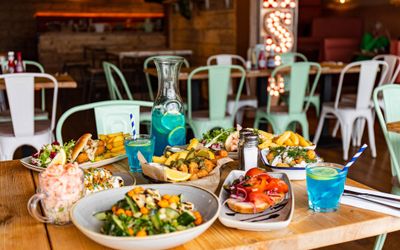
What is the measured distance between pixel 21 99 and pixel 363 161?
290 centimetres

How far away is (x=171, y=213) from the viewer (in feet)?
3.33

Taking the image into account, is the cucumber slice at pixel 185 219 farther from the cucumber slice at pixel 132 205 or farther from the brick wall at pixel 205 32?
the brick wall at pixel 205 32

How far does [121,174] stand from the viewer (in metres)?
1.45

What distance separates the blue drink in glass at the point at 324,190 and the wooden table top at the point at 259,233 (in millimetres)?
21

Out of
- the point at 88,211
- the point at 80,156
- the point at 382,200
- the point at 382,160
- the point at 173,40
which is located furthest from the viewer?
the point at 173,40

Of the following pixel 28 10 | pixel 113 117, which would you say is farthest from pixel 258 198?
pixel 28 10

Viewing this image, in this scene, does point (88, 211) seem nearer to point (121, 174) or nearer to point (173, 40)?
point (121, 174)

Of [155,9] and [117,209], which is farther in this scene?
[155,9]

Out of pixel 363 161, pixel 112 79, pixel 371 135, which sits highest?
pixel 112 79

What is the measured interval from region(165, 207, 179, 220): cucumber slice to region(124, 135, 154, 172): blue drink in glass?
0.50m

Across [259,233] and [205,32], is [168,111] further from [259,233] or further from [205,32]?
[205,32]

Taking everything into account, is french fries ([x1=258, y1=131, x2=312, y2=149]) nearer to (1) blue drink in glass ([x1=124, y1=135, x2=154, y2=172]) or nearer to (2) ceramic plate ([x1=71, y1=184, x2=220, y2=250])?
(1) blue drink in glass ([x1=124, y1=135, x2=154, y2=172])

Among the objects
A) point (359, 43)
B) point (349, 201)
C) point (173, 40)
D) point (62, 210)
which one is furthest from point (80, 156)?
point (359, 43)

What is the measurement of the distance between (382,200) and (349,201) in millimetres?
83
